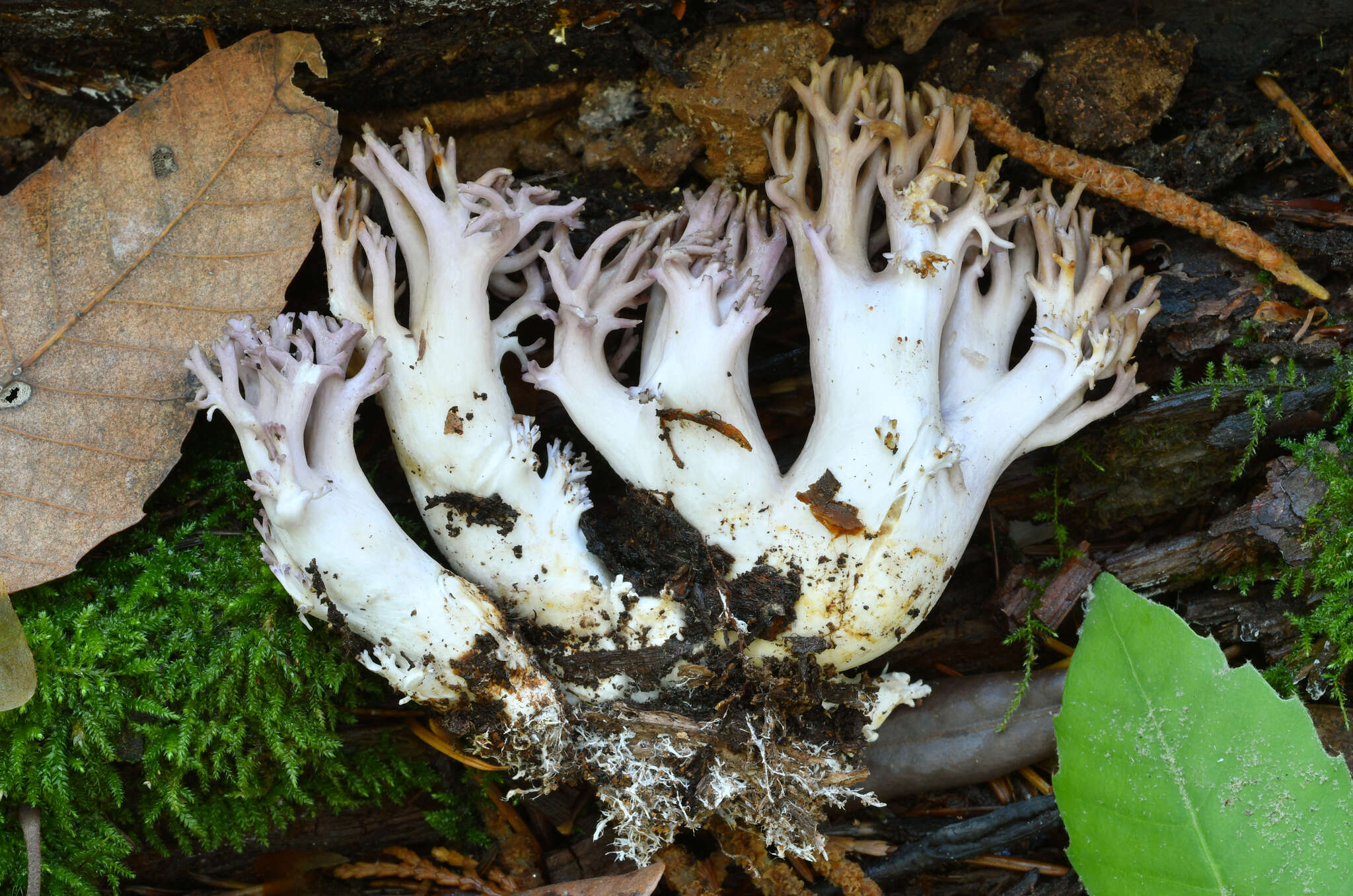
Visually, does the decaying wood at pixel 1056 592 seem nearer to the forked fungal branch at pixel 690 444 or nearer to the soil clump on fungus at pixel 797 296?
the soil clump on fungus at pixel 797 296

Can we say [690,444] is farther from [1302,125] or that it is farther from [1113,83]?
[1302,125]

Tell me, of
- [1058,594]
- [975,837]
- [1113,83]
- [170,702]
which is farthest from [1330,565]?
[170,702]

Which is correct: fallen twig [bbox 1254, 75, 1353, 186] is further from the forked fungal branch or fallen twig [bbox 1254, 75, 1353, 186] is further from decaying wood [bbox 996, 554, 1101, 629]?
decaying wood [bbox 996, 554, 1101, 629]

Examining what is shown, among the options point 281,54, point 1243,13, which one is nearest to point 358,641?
point 281,54

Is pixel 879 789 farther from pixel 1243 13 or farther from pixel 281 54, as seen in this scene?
pixel 281 54

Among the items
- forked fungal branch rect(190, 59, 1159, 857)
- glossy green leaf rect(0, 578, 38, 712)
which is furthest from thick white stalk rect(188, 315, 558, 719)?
glossy green leaf rect(0, 578, 38, 712)
